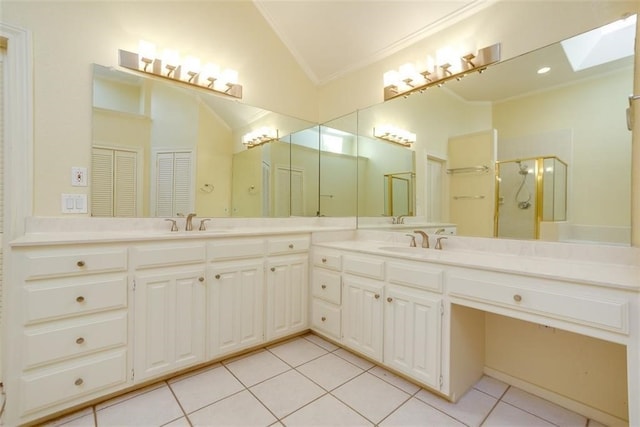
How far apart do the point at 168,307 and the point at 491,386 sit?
195cm

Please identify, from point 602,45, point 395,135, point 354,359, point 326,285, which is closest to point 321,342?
point 354,359

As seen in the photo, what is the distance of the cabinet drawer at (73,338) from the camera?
127 centimetres

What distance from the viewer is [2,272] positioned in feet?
5.09

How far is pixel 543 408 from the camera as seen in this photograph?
4.83 ft

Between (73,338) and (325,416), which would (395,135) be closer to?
(325,416)

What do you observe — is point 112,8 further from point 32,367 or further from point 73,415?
point 73,415

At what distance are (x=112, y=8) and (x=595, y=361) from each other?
11.4 feet

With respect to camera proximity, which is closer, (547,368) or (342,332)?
(547,368)

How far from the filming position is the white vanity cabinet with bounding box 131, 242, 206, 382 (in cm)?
154

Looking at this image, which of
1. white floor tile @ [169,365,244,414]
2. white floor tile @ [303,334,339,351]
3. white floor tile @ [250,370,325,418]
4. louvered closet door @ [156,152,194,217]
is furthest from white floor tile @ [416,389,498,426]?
louvered closet door @ [156,152,194,217]

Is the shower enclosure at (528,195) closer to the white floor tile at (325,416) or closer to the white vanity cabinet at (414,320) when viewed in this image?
the white vanity cabinet at (414,320)

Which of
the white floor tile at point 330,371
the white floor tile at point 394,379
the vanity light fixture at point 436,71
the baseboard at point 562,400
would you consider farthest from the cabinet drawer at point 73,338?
the vanity light fixture at point 436,71

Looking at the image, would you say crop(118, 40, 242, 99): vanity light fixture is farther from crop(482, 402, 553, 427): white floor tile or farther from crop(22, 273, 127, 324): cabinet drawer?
crop(482, 402, 553, 427): white floor tile

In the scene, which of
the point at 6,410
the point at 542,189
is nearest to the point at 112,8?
the point at 6,410
